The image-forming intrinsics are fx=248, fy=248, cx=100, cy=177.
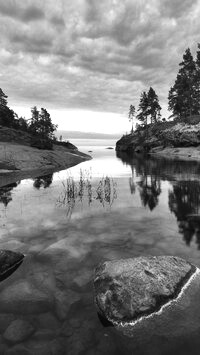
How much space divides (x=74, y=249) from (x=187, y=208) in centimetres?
688

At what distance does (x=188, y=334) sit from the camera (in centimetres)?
414

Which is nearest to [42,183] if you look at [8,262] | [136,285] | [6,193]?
[6,193]

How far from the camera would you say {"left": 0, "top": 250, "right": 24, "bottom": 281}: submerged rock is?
612cm

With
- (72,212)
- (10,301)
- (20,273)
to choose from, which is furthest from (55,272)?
(72,212)

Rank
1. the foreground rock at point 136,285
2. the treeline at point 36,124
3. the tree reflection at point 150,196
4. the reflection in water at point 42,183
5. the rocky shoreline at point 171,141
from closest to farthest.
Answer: the foreground rock at point 136,285 → the tree reflection at point 150,196 → the reflection in water at point 42,183 → the treeline at point 36,124 → the rocky shoreline at point 171,141

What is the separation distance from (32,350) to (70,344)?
60 centimetres

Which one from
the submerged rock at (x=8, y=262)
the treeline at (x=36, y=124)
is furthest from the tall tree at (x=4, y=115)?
the submerged rock at (x=8, y=262)

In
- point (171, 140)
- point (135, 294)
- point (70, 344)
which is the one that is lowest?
point (70, 344)

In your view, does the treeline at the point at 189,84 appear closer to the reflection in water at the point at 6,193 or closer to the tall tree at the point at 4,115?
the tall tree at the point at 4,115

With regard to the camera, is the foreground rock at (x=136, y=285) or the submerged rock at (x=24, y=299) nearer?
the foreground rock at (x=136, y=285)

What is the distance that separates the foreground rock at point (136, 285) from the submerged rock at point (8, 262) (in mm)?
2255

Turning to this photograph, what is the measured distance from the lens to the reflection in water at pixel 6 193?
44.2ft

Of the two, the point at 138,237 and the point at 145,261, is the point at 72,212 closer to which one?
the point at 138,237

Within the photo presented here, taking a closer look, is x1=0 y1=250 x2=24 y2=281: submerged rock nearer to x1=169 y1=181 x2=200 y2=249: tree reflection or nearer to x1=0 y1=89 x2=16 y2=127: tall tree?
x1=169 y1=181 x2=200 y2=249: tree reflection
